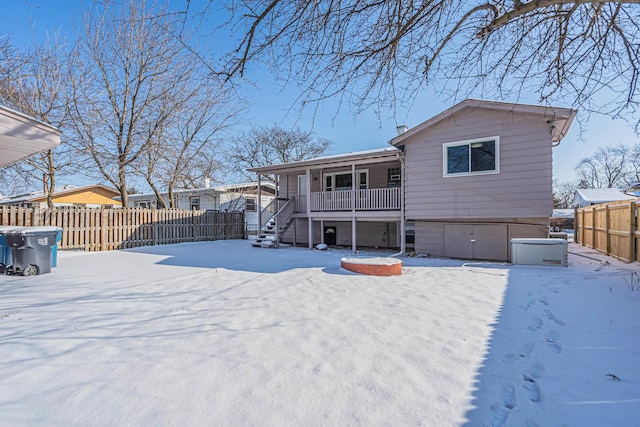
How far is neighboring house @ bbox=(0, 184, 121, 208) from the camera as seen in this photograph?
2566 cm

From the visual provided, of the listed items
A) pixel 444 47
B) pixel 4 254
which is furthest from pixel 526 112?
pixel 4 254

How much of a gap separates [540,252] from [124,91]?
17.0 m

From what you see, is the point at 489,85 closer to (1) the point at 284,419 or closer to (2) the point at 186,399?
(1) the point at 284,419

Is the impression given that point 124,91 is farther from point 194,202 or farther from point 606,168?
point 606,168

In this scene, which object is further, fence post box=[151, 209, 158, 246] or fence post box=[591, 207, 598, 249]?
fence post box=[151, 209, 158, 246]

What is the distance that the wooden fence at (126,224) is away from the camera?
34.6 ft

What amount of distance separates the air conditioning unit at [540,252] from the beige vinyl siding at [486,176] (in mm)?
1107

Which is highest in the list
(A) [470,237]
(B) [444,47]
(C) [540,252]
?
(B) [444,47]

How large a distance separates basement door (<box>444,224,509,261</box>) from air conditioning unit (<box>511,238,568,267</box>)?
152 centimetres

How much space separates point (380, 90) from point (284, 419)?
363cm

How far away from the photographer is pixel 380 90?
4.07 m

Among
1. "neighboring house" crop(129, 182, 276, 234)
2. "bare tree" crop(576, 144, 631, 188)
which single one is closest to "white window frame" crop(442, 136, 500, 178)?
"neighboring house" crop(129, 182, 276, 234)

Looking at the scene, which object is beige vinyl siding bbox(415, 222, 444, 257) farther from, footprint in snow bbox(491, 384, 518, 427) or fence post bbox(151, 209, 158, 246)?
fence post bbox(151, 209, 158, 246)

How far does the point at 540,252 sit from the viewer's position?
798 centimetres
